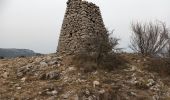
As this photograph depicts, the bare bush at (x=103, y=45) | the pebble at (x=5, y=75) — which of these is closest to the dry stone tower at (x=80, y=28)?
the bare bush at (x=103, y=45)

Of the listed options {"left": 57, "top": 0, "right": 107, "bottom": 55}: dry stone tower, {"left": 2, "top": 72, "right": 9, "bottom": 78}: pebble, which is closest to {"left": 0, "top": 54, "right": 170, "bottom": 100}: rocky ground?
{"left": 2, "top": 72, "right": 9, "bottom": 78}: pebble

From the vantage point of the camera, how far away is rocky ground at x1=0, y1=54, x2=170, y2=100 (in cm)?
1518

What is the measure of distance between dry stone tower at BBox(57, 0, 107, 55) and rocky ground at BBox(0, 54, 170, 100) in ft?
3.74

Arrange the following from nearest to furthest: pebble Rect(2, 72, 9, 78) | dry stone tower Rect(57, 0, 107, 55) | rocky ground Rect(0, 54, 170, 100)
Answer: rocky ground Rect(0, 54, 170, 100), pebble Rect(2, 72, 9, 78), dry stone tower Rect(57, 0, 107, 55)

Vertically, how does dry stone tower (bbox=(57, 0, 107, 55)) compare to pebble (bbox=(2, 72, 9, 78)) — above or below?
above

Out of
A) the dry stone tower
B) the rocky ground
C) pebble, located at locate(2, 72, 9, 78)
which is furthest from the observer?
the dry stone tower

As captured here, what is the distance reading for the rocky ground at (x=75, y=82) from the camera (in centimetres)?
1518

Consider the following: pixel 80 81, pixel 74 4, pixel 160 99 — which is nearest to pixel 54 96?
pixel 80 81

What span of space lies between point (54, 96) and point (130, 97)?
122 inches

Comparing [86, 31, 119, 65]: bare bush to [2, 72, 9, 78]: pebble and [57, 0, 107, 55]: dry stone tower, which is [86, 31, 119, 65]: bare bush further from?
[2, 72, 9, 78]: pebble

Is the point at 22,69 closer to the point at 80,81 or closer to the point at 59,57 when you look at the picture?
the point at 59,57

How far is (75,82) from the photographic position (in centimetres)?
1627

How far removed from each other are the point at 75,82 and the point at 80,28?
4.49m

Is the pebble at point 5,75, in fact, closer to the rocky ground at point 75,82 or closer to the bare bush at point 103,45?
the rocky ground at point 75,82
